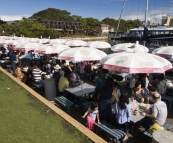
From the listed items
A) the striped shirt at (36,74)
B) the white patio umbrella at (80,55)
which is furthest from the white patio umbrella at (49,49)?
the white patio umbrella at (80,55)

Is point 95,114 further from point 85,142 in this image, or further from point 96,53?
point 96,53

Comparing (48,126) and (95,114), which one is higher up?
(95,114)

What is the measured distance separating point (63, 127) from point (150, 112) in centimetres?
224

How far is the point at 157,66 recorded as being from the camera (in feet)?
14.3

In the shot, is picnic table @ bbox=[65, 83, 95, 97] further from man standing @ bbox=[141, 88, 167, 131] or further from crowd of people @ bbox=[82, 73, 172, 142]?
man standing @ bbox=[141, 88, 167, 131]

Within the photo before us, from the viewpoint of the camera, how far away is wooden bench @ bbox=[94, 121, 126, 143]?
3898mm

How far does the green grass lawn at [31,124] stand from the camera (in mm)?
4051

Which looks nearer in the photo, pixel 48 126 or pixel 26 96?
pixel 48 126

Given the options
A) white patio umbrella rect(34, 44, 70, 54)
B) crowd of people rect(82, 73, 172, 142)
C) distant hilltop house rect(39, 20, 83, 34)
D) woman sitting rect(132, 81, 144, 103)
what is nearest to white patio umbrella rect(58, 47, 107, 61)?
crowd of people rect(82, 73, 172, 142)

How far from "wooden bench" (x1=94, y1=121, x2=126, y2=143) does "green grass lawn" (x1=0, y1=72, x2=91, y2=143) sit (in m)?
0.50

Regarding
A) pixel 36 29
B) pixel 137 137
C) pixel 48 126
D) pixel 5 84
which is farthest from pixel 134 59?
pixel 36 29

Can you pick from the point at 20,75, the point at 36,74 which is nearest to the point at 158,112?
the point at 36,74

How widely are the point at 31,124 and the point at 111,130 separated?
215cm

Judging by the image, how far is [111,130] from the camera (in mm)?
4090
